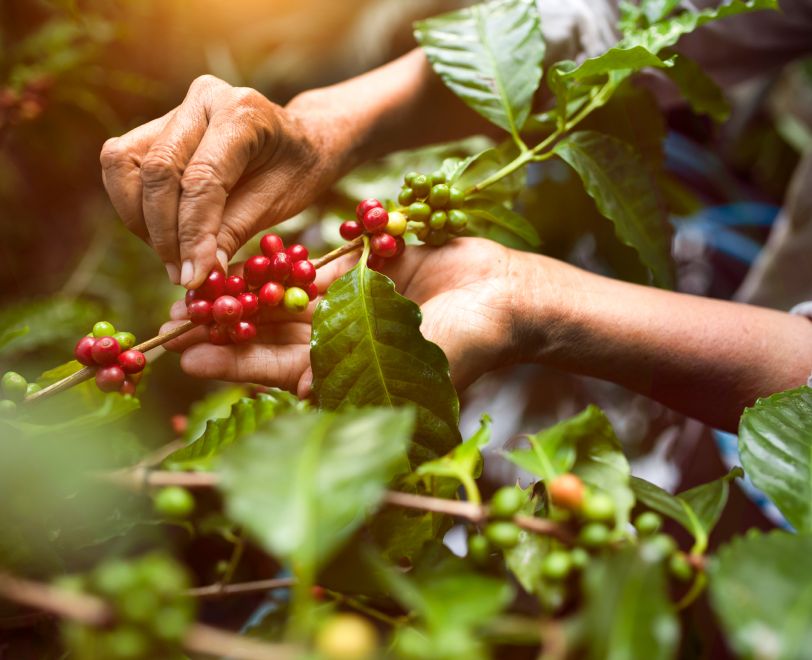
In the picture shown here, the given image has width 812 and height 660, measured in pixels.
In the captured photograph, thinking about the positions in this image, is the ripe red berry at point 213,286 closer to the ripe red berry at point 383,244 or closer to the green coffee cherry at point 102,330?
the green coffee cherry at point 102,330

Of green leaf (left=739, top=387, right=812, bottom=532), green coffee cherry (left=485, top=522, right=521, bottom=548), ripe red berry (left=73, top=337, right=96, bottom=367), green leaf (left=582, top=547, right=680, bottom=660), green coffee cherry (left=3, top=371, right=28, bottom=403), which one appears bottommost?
green leaf (left=739, top=387, right=812, bottom=532)

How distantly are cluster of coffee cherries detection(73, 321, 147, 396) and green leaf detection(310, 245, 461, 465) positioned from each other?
0.23m

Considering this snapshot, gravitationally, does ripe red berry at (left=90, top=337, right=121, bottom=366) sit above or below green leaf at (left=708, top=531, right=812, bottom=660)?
above

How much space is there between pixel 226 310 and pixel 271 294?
6cm

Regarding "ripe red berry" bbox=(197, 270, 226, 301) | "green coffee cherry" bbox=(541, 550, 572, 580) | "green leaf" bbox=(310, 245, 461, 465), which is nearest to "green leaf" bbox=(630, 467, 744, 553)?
"green coffee cherry" bbox=(541, 550, 572, 580)

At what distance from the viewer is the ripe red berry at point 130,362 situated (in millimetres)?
588

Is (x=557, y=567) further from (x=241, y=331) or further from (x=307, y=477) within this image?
(x=241, y=331)

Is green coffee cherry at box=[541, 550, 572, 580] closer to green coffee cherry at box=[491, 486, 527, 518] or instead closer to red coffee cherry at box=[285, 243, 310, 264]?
green coffee cherry at box=[491, 486, 527, 518]

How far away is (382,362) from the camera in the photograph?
604mm

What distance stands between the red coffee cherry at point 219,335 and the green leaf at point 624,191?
1.93ft

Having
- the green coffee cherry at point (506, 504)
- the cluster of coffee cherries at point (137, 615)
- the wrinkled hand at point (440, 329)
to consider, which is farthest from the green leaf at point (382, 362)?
the cluster of coffee cherries at point (137, 615)

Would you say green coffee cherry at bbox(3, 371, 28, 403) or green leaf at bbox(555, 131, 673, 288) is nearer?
green coffee cherry at bbox(3, 371, 28, 403)

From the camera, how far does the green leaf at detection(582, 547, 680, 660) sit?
0.87ft

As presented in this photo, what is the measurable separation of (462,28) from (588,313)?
565 millimetres
